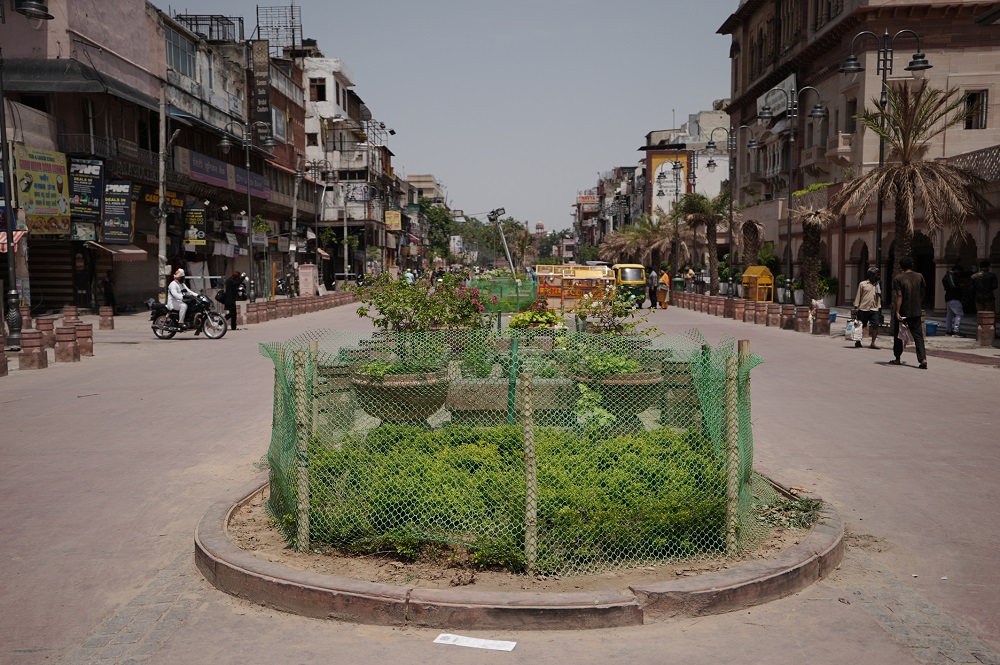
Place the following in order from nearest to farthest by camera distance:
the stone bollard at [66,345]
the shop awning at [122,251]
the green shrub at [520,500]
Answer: the green shrub at [520,500], the stone bollard at [66,345], the shop awning at [122,251]

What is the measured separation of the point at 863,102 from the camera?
4150 cm

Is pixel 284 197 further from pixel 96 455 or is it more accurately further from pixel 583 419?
pixel 583 419

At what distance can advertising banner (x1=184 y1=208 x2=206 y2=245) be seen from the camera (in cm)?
4097

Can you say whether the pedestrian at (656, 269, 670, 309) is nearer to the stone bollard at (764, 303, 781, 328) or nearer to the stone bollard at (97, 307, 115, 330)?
the stone bollard at (764, 303, 781, 328)

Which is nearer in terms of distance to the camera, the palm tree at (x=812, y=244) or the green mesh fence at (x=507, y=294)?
the green mesh fence at (x=507, y=294)

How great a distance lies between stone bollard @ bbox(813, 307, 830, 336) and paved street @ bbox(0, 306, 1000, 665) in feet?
37.4

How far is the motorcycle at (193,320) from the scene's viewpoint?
22.9m

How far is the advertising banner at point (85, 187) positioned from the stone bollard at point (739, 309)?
24689 mm

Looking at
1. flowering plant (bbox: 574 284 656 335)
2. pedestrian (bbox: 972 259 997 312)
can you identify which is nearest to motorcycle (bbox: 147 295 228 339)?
flowering plant (bbox: 574 284 656 335)

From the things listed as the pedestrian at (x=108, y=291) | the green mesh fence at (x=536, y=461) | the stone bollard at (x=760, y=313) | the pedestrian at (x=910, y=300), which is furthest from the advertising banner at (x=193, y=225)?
the green mesh fence at (x=536, y=461)

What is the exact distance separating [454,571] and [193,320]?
20007mm

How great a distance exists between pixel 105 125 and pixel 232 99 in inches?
649

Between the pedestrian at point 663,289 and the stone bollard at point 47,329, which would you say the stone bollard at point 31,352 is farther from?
the pedestrian at point 663,289

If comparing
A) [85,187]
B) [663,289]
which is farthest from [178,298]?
[663,289]
